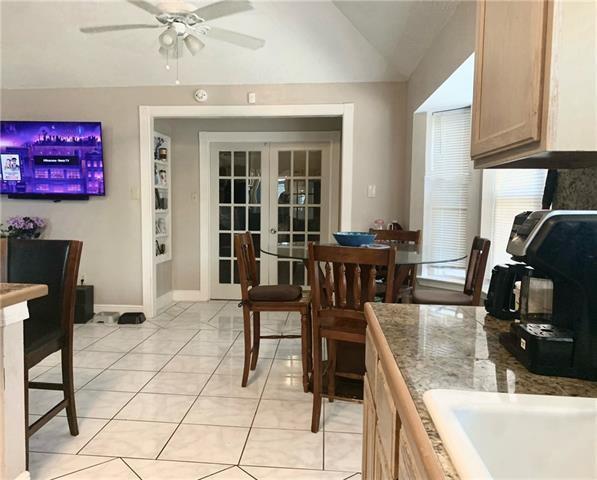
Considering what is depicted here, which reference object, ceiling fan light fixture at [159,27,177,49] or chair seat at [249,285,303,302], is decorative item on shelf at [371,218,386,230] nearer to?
chair seat at [249,285,303,302]

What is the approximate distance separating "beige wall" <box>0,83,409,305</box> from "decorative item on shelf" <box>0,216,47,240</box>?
0.12m

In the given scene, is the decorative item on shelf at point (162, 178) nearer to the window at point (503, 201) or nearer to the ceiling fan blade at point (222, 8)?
the ceiling fan blade at point (222, 8)

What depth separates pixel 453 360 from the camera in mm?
917

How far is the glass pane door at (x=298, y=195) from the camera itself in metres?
4.83

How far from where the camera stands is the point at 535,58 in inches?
31.4

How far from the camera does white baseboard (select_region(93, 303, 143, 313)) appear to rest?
13.9 ft

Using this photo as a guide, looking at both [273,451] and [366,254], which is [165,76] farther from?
[273,451]

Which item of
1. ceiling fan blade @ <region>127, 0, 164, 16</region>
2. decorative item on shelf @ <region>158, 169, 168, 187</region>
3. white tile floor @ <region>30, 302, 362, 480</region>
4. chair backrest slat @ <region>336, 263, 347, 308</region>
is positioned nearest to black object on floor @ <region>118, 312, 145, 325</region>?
white tile floor @ <region>30, 302, 362, 480</region>

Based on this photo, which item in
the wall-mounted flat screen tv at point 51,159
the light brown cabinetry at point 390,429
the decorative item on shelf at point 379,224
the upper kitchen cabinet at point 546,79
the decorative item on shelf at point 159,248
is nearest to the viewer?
the light brown cabinetry at point 390,429

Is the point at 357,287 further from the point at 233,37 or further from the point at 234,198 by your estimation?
the point at 234,198

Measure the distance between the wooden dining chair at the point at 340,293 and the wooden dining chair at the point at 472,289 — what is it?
0.67 meters

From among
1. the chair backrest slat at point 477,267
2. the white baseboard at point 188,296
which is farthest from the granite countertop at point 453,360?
the white baseboard at point 188,296

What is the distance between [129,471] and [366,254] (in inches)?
56.9

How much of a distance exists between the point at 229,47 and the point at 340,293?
8.59 feet
